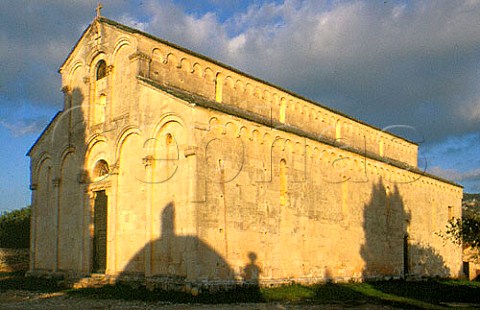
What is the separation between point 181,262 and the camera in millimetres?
17344

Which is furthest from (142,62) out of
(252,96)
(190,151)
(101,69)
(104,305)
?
(104,305)

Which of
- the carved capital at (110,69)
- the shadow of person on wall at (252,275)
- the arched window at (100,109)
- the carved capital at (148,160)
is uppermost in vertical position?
the carved capital at (110,69)

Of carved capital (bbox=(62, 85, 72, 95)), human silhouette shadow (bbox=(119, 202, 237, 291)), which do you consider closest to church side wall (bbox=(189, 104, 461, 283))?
human silhouette shadow (bbox=(119, 202, 237, 291))

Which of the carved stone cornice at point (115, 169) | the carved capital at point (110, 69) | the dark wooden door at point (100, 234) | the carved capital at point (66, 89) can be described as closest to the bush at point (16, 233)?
the carved capital at point (66, 89)

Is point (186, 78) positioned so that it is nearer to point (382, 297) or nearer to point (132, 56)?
point (132, 56)

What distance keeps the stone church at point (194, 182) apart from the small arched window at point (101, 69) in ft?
0.33

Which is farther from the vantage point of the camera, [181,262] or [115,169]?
[115,169]

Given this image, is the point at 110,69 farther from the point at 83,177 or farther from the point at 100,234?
the point at 100,234

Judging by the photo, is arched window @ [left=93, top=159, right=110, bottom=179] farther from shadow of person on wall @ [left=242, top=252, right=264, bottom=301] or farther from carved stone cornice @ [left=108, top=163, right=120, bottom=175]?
shadow of person on wall @ [left=242, top=252, right=264, bottom=301]

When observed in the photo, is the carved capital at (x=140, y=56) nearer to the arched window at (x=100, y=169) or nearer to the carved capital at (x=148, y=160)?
the carved capital at (x=148, y=160)

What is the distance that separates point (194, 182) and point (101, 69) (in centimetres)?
888

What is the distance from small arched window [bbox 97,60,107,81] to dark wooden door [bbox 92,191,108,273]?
17.2ft

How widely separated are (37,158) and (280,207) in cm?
1353

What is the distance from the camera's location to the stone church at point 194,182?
17703 mm
